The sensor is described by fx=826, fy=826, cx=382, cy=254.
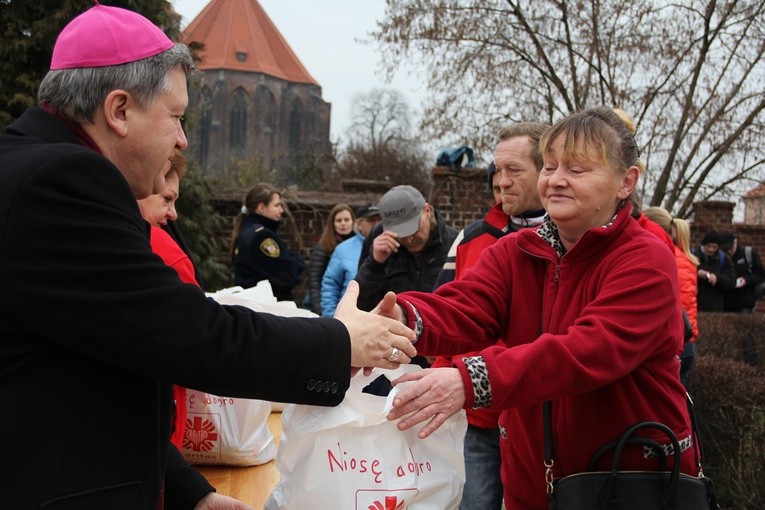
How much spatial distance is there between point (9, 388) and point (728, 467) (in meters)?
4.05

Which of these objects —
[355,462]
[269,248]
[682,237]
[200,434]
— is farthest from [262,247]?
[355,462]

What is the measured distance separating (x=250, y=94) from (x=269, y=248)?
52.5m

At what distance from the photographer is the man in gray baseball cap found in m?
4.61

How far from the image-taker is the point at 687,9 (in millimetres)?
11664

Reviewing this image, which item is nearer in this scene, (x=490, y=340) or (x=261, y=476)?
(x=490, y=340)

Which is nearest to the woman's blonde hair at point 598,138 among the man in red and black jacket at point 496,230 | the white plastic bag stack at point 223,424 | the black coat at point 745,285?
the man in red and black jacket at point 496,230

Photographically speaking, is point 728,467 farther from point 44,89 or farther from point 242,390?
point 44,89

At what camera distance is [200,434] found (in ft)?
13.0

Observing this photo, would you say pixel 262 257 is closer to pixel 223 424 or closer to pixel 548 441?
pixel 223 424

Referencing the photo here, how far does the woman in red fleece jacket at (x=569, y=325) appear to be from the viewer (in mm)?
2012

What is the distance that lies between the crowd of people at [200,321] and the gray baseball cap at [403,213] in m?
1.65

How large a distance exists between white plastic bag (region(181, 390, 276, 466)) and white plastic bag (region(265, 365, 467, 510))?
1715mm

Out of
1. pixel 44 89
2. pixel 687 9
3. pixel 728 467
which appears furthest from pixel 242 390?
pixel 687 9

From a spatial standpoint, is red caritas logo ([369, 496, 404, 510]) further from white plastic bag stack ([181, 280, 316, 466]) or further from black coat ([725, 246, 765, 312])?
black coat ([725, 246, 765, 312])
